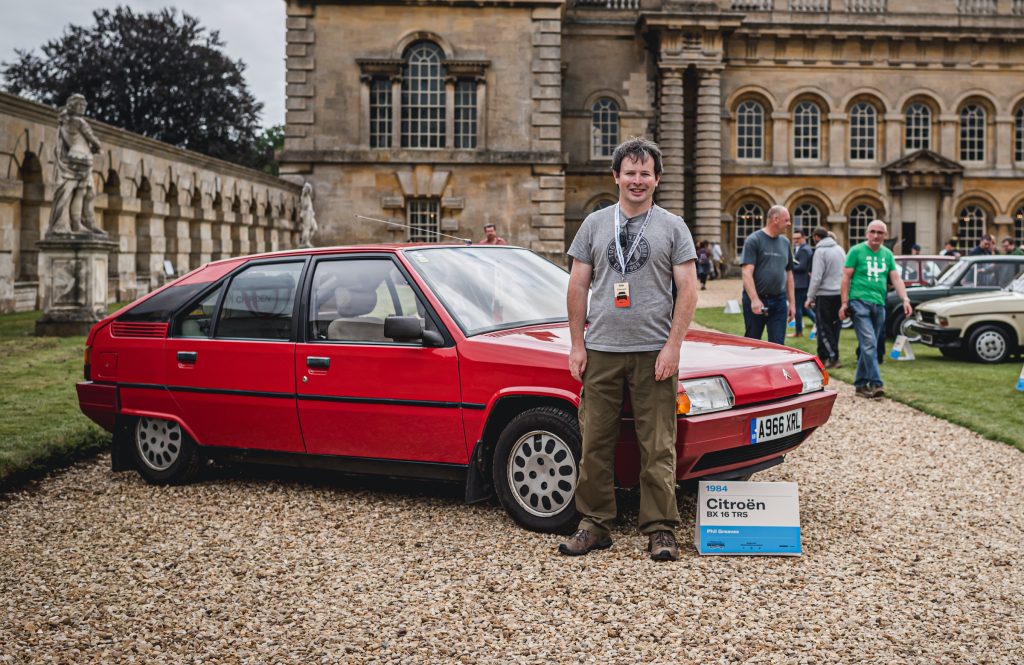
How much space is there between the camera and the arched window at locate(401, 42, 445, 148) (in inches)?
1324

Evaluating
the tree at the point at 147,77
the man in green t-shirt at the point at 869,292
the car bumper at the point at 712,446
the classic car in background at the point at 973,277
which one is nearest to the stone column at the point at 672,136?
the tree at the point at 147,77

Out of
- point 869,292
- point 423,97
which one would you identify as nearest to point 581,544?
point 869,292

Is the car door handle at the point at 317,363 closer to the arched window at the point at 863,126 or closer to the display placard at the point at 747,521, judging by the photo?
the display placard at the point at 747,521

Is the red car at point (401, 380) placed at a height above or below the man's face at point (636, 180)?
below

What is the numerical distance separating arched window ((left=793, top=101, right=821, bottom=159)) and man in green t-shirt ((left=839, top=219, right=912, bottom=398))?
34.2m

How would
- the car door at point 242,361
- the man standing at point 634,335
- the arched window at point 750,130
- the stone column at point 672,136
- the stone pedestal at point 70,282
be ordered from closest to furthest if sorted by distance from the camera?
the man standing at point 634,335, the car door at point 242,361, the stone pedestal at point 70,282, the stone column at point 672,136, the arched window at point 750,130

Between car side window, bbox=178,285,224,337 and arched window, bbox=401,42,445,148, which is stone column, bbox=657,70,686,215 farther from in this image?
car side window, bbox=178,285,224,337

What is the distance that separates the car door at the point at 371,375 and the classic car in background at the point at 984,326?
35.5 feet

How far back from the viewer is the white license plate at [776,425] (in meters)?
5.29

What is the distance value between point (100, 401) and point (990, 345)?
40.0ft

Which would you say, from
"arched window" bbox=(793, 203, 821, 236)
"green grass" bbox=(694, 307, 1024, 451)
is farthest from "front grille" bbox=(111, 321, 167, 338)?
"arched window" bbox=(793, 203, 821, 236)

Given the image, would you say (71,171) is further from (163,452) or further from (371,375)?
(371,375)

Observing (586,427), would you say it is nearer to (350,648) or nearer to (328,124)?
(350,648)

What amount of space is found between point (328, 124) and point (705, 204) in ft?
53.1
